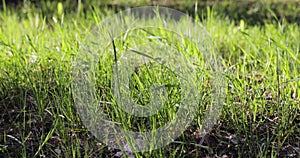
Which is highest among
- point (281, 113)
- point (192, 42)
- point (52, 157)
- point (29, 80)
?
point (192, 42)

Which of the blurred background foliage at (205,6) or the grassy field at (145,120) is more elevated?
the blurred background foliage at (205,6)

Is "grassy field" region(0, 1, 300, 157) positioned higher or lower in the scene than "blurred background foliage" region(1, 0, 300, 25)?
lower

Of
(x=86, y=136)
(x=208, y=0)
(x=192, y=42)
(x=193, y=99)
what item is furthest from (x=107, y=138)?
(x=208, y=0)

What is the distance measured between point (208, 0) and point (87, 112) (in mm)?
3204

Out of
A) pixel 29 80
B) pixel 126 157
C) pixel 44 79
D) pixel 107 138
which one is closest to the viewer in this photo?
pixel 126 157

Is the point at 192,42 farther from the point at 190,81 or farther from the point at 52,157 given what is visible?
the point at 52,157

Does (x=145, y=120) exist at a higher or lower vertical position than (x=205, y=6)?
lower

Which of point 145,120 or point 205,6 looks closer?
point 145,120

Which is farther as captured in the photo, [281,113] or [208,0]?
[208,0]

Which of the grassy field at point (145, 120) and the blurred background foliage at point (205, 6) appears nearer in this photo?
the grassy field at point (145, 120)

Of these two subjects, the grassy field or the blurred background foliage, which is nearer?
the grassy field

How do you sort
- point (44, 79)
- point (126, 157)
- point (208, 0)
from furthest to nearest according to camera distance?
point (208, 0)
point (44, 79)
point (126, 157)

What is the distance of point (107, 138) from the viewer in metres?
1.44

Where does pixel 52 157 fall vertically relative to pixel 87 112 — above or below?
below
